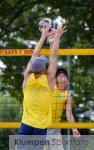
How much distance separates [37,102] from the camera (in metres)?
6.00

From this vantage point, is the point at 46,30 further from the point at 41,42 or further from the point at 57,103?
the point at 57,103

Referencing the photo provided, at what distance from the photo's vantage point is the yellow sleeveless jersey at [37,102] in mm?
5996

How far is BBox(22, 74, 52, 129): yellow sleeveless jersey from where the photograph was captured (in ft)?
19.7

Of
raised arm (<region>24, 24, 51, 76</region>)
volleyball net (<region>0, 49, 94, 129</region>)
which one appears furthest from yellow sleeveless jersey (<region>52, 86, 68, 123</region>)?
volleyball net (<region>0, 49, 94, 129</region>)

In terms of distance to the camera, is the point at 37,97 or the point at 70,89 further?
the point at 70,89

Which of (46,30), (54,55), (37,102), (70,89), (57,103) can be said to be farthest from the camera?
(70,89)

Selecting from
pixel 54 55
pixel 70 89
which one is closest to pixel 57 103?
pixel 54 55

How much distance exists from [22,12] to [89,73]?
3.00 metres

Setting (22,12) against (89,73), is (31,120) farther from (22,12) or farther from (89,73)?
(22,12)

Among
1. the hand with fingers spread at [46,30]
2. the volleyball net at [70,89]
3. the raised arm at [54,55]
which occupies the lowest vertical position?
the volleyball net at [70,89]

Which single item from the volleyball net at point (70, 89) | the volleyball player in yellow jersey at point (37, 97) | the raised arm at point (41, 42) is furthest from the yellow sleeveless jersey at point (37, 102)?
the volleyball net at point (70, 89)

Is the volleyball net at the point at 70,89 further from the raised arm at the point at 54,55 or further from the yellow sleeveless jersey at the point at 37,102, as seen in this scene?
the yellow sleeveless jersey at the point at 37,102

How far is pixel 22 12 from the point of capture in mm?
14508

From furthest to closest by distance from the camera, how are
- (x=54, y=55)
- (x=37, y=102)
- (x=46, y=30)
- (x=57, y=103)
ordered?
(x=57, y=103) → (x=46, y=30) → (x=54, y=55) → (x=37, y=102)
